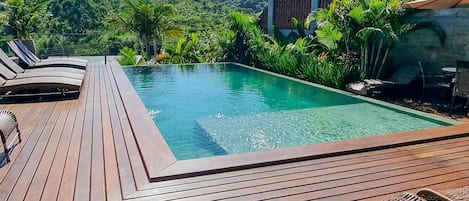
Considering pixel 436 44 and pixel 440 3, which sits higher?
pixel 440 3

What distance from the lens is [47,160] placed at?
3.00 meters

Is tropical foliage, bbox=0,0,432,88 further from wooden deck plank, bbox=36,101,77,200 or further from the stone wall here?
wooden deck plank, bbox=36,101,77,200

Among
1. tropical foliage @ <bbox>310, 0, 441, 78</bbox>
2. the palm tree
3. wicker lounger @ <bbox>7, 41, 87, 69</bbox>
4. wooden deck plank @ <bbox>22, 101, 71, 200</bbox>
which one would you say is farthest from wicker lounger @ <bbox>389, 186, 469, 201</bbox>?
the palm tree

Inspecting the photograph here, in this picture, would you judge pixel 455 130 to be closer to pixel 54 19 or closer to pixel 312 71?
pixel 312 71

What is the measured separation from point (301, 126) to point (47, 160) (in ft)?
11.8

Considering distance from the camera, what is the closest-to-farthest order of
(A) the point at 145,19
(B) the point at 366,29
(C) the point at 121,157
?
(C) the point at 121,157
(B) the point at 366,29
(A) the point at 145,19

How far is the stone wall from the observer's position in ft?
23.0

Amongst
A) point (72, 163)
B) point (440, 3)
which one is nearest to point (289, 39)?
Answer: point (440, 3)

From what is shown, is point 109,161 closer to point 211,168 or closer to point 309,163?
point 211,168

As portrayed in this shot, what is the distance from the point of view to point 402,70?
7996mm

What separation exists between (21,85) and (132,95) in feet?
5.52

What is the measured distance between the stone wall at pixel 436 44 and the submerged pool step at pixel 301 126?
2365mm

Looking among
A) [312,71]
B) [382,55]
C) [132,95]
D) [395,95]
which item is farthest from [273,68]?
[132,95]

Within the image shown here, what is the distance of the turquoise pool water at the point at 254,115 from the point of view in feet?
15.5
